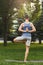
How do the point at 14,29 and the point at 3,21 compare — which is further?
the point at 14,29

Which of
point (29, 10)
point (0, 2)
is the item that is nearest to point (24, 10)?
point (29, 10)

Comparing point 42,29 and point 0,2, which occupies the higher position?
Answer: point 0,2

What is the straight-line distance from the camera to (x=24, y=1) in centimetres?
3159

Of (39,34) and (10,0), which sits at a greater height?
(10,0)

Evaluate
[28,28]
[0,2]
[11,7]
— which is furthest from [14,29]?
[28,28]

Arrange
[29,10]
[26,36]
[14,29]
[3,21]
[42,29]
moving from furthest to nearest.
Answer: [14,29], [29,10], [3,21], [42,29], [26,36]

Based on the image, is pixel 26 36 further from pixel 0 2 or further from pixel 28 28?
pixel 0 2

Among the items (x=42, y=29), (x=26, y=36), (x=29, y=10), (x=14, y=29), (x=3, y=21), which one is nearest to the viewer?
(x=26, y=36)

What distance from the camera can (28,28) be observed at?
517 inches

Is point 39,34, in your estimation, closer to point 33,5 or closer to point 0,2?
point 33,5

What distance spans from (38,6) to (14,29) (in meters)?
7.50

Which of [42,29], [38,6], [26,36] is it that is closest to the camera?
[26,36]

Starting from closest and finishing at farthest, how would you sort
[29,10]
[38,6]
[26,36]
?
[26,36]
[38,6]
[29,10]

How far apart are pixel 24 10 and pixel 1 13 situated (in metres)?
10.0
